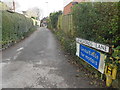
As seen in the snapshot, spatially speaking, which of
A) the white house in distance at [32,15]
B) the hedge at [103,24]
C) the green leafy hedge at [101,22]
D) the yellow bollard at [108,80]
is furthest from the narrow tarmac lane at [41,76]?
the white house in distance at [32,15]

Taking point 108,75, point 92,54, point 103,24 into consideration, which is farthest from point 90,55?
point 103,24

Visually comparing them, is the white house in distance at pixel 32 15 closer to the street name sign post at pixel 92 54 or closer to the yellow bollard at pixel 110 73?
the street name sign post at pixel 92 54

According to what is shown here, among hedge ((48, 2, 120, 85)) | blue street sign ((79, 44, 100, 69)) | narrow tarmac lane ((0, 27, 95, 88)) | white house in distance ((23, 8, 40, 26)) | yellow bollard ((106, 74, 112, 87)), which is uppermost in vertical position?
white house in distance ((23, 8, 40, 26))

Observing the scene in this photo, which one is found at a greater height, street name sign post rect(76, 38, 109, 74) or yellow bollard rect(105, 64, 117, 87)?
street name sign post rect(76, 38, 109, 74)

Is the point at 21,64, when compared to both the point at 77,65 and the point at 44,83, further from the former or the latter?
the point at 77,65

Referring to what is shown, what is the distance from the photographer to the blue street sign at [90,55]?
3.59 metres

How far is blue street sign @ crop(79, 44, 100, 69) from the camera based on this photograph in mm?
3587

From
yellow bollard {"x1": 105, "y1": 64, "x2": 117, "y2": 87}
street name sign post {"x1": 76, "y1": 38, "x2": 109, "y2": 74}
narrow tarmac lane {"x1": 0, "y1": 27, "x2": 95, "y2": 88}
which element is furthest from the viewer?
narrow tarmac lane {"x1": 0, "y1": 27, "x2": 95, "y2": 88}

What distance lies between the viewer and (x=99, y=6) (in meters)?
3.59

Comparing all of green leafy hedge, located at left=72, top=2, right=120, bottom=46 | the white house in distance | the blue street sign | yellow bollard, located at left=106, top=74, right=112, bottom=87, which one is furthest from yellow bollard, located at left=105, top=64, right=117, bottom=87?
the white house in distance

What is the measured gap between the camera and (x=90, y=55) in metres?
4.00

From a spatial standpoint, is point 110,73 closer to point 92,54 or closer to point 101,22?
point 92,54

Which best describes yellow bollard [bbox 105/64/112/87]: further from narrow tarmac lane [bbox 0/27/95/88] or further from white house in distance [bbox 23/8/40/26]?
white house in distance [bbox 23/8/40/26]

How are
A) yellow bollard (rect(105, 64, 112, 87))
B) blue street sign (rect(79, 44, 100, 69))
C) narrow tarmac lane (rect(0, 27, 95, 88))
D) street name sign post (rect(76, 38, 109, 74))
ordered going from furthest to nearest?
blue street sign (rect(79, 44, 100, 69)) < narrow tarmac lane (rect(0, 27, 95, 88)) < street name sign post (rect(76, 38, 109, 74)) < yellow bollard (rect(105, 64, 112, 87))
